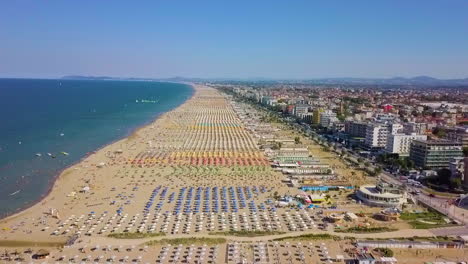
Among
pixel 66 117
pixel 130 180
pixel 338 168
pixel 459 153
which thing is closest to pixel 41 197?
pixel 130 180

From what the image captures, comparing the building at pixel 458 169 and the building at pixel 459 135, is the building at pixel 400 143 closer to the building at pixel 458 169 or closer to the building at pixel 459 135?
the building at pixel 459 135

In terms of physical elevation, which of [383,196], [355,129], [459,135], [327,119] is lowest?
[383,196]

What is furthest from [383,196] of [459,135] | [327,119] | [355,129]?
[327,119]

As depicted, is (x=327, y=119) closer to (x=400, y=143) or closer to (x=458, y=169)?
(x=400, y=143)

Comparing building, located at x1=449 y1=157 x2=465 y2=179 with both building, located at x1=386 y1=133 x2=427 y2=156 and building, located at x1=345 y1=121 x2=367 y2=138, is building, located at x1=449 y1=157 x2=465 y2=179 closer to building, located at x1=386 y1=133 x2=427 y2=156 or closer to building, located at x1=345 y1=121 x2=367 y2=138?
building, located at x1=386 y1=133 x2=427 y2=156

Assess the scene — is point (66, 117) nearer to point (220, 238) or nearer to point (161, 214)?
point (161, 214)

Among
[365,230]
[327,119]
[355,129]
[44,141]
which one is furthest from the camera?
[327,119]

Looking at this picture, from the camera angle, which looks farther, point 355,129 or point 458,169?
point 355,129
